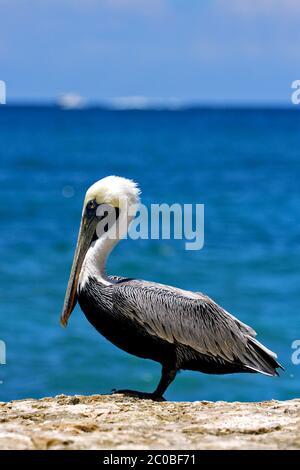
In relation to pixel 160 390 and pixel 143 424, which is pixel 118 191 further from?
pixel 143 424

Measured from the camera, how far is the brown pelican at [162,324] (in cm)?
618

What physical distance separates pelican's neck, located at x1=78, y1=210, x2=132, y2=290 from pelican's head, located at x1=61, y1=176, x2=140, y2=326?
12cm

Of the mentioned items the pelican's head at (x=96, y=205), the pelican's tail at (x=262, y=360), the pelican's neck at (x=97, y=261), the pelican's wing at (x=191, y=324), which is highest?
the pelican's head at (x=96, y=205)

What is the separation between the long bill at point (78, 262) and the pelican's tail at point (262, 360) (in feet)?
3.83

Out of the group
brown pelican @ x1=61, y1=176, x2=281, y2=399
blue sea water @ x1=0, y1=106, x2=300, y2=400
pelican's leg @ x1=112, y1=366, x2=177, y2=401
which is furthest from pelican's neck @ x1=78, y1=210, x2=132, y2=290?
blue sea water @ x1=0, y1=106, x2=300, y2=400

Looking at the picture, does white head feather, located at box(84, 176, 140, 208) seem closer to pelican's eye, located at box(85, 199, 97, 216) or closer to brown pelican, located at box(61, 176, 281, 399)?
brown pelican, located at box(61, 176, 281, 399)

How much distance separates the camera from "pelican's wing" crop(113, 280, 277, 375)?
6.20 m

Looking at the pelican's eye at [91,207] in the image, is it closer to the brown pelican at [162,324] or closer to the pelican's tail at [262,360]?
the brown pelican at [162,324]

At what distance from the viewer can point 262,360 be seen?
6.26 m

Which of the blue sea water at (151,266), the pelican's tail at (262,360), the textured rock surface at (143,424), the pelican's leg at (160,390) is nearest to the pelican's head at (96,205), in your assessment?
the pelican's leg at (160,390)

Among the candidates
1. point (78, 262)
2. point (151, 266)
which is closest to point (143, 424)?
point (78, 262)

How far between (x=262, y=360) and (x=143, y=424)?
58.3 inches

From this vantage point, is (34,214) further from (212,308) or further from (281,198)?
(212,308)

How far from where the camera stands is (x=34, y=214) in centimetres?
2616
